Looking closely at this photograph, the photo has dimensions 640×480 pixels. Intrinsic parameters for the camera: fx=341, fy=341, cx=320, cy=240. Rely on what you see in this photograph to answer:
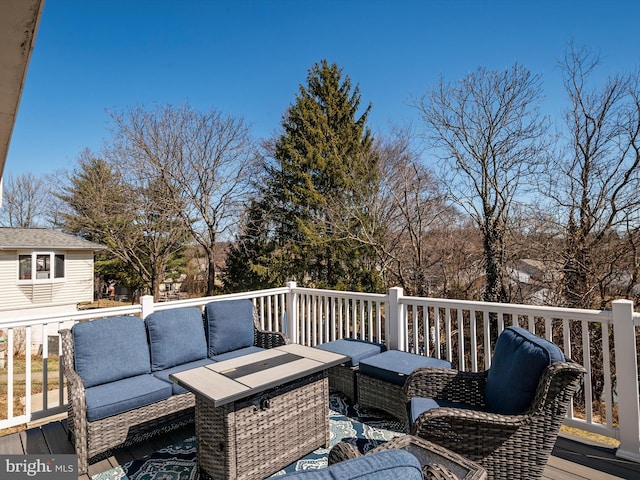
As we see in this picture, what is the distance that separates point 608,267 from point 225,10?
9.11 metres

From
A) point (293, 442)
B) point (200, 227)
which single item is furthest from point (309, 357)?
point (200, 227)

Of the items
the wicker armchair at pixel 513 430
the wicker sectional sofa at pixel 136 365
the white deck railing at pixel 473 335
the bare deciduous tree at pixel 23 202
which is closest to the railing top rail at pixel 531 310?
the white deck railing at pixel 473 335

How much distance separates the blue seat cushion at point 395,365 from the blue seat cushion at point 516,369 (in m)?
0.77

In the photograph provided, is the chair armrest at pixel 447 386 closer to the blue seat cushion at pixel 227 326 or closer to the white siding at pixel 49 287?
the blue seat cushion at pixel 227 326

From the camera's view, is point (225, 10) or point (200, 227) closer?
point (225, 10)

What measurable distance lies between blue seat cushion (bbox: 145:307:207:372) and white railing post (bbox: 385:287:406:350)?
6.88 ft

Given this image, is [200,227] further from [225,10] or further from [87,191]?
[225,10]

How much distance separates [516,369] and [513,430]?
37cm

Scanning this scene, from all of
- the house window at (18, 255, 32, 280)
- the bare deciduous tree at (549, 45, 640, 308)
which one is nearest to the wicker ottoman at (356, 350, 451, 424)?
the bare deciduous tree at (549, 45, 640, 308)

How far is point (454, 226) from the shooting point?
8984 millimetres

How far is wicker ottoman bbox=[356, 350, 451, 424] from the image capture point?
309cm

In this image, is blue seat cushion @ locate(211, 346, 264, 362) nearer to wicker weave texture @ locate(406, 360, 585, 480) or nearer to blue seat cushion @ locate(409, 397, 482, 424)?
blue seat cushion @ locate(409, 397, 482, 424)

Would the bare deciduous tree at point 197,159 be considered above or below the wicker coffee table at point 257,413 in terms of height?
above

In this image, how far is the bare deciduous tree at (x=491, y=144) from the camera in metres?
7.33
